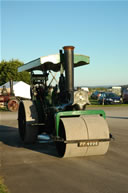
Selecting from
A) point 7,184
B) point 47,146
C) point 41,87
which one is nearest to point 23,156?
point 47,146

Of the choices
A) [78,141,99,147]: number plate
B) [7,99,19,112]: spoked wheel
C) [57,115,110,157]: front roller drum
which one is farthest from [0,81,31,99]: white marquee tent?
[78,141,99,147]: number plate

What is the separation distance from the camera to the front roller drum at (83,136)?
5.56 metres

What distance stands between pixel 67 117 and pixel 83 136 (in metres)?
0.76

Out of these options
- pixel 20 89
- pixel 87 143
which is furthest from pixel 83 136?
pixel 20 89

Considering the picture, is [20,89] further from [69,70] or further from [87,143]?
[87,143]

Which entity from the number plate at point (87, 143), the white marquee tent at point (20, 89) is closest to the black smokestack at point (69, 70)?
the number plate at point (87, 143)

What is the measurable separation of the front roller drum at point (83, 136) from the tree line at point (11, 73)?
35672mm

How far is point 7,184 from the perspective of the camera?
439 centimetres

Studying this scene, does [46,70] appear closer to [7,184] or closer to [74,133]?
[74,133]

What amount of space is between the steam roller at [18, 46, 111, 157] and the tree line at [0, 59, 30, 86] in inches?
1336

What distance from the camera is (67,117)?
20.3 ft

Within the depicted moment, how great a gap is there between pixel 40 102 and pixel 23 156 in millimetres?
1901

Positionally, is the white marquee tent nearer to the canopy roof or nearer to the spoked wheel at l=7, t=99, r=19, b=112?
the spoked wheel at l=7, t=99, r=19, b=112

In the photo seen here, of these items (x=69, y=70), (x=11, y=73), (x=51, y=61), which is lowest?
(x=69, y=70)
